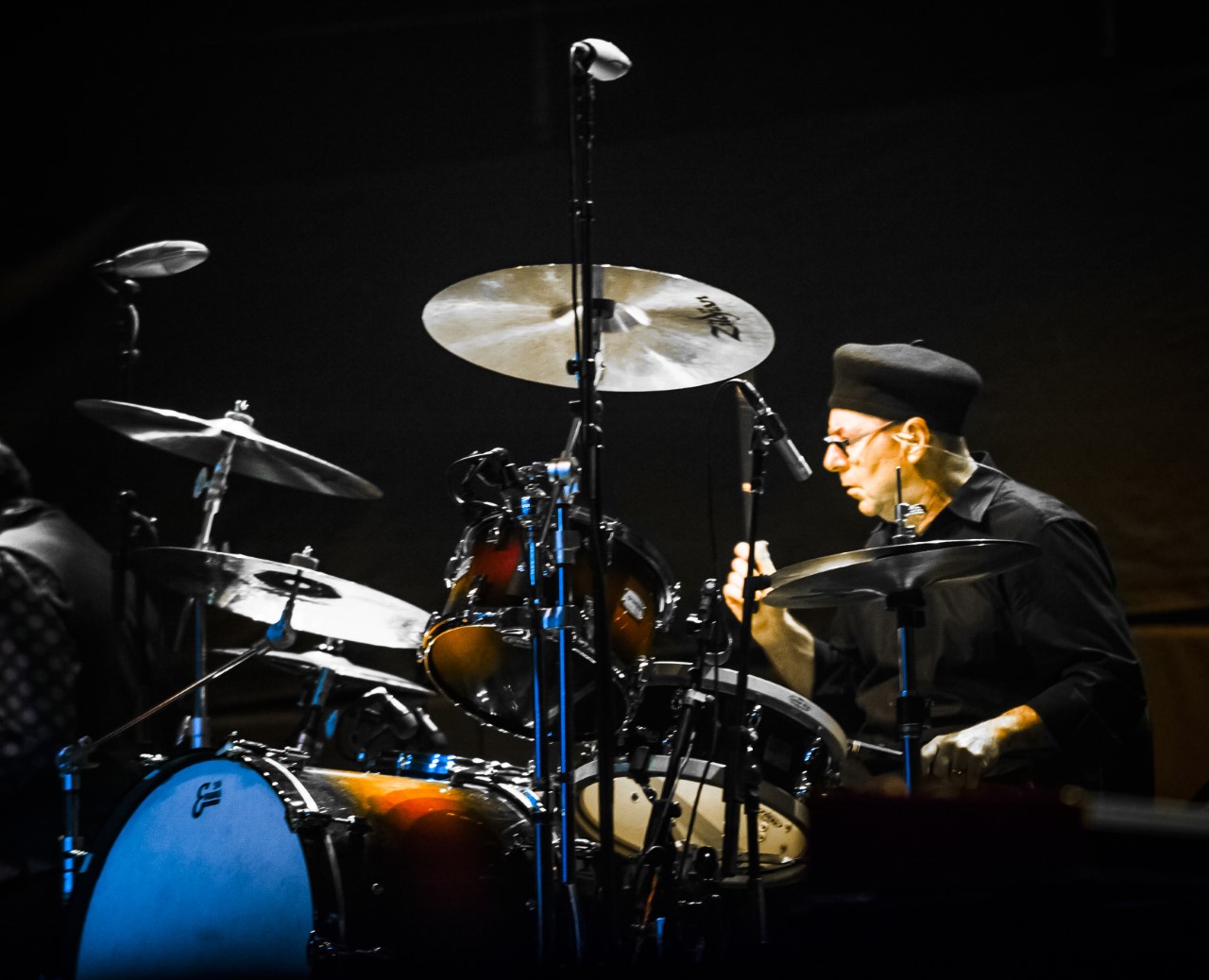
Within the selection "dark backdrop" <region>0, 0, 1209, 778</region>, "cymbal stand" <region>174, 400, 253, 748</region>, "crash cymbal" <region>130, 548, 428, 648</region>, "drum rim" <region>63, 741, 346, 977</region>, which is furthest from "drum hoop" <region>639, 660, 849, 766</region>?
"cymbal stand" <region>174, 400, 253, 748</region>

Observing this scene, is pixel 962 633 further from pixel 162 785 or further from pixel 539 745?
pixel 162 785

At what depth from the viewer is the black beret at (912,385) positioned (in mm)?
3361

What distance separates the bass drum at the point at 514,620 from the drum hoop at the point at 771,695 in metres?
0.07

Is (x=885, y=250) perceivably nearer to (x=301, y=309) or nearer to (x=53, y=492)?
(x=301, y=309)

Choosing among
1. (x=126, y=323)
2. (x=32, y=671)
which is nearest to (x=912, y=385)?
(x=126, y=323)

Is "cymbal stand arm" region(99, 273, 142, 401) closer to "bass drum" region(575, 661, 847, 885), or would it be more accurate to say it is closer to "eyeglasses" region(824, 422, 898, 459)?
"bass drum" region(575, 661, 847, 885)

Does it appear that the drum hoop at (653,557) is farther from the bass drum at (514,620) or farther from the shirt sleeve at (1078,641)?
the shirt sleeve at (1078,641)

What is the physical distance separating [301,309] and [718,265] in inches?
53.0

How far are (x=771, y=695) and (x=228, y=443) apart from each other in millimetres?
1583

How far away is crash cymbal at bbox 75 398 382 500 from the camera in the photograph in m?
3.29

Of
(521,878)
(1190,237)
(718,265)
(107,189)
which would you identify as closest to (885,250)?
(718,265)

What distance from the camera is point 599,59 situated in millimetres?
2527

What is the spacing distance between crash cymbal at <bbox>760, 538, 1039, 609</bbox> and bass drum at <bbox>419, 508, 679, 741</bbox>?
0.89 feet

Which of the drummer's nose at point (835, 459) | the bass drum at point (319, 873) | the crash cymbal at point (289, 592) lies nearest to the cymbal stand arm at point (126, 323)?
the crash cymbal at point (289, 592)
